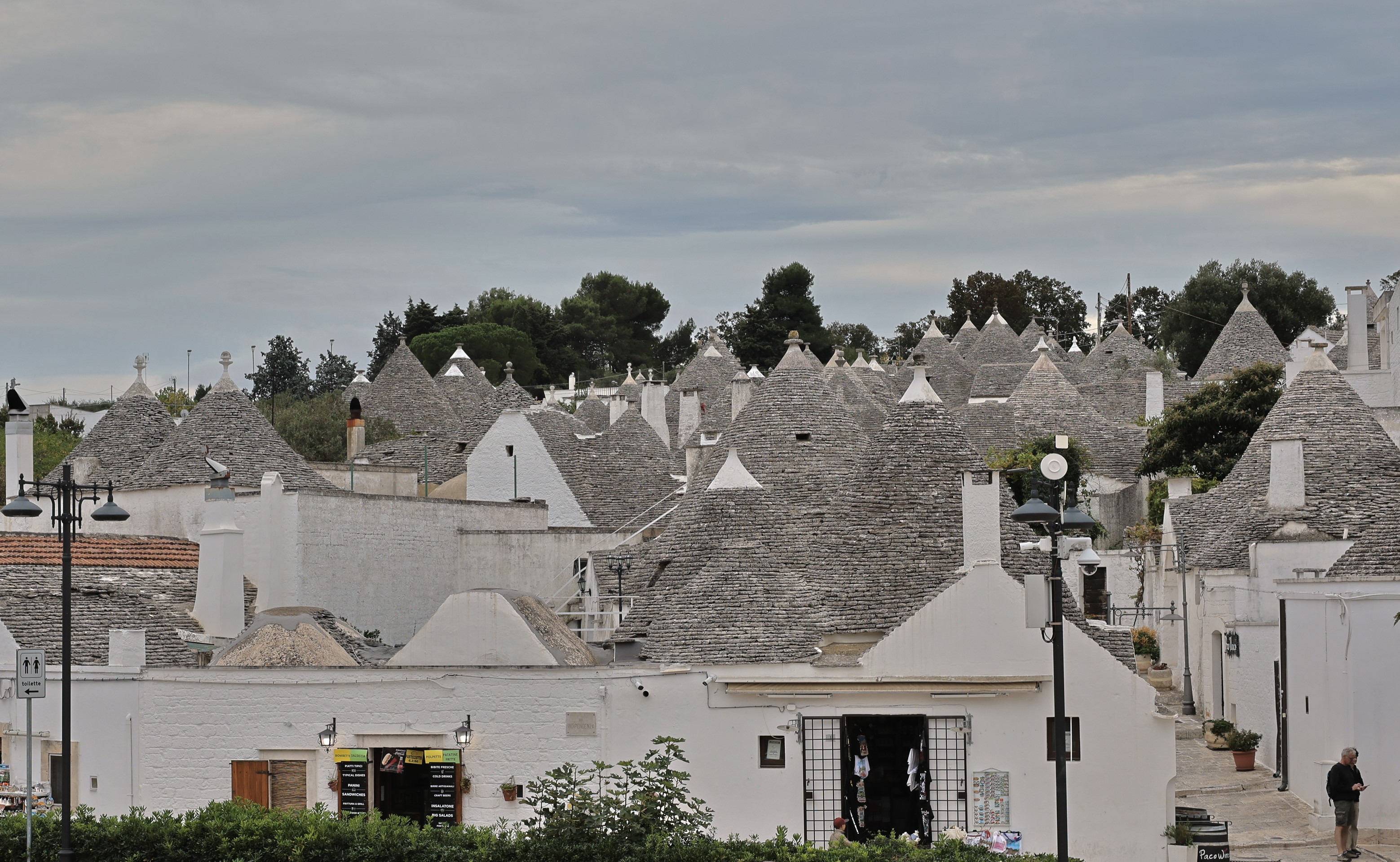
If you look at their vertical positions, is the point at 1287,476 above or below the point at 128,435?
below

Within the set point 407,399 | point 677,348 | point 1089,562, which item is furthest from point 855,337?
point 1089,562

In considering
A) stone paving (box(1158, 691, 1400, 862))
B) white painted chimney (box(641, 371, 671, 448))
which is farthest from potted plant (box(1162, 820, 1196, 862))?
white painted chimney (box(641, 371, 671, 448))

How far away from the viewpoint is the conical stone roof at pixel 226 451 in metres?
36.7

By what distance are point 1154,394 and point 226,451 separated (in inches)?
1331

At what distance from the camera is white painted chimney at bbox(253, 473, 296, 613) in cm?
3344

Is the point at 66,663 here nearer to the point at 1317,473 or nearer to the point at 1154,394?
the point at 1317,473

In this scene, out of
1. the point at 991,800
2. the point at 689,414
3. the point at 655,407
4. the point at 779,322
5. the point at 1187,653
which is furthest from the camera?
the point at 779,322

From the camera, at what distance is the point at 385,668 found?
78.5ft

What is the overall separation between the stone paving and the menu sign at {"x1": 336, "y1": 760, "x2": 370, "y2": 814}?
36.6ft

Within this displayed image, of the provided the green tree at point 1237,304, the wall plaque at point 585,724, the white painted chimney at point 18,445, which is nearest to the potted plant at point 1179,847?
the wall plaque at point 585,724

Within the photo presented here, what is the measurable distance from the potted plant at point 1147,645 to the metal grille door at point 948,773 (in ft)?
62.1

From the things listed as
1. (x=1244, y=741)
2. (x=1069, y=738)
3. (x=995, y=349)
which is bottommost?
(x=1244, y=741)

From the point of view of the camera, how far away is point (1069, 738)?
76.1 ft

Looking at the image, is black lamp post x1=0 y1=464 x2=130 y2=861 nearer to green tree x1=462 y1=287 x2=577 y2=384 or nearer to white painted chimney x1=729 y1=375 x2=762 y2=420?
white painted chimney x1=729 y1=375 x2=762 y2=420
